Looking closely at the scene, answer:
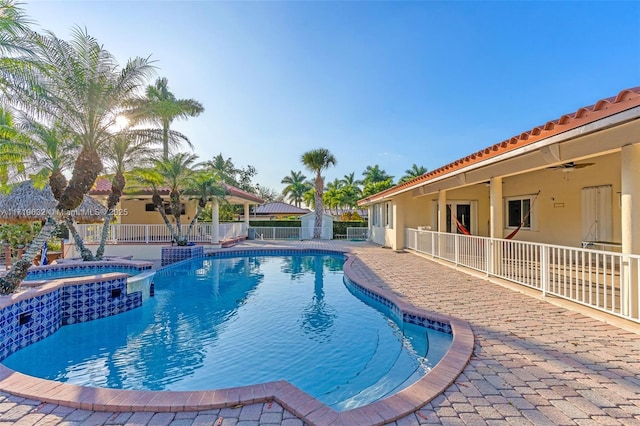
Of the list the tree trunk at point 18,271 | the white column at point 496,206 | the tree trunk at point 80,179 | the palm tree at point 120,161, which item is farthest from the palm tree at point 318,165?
the tree trunk at point 18,271

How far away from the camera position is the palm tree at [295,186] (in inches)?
1999

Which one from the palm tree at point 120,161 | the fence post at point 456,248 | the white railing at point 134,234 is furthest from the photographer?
the white railing at point 134,234

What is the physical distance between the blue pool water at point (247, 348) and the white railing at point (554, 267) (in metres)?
2.88

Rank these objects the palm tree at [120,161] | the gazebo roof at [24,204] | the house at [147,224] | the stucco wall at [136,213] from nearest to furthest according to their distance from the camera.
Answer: the palm tree at [120,161]
the gazebo roof at [24,204]
the house at [147,224]
the stucco wall at [136,213]

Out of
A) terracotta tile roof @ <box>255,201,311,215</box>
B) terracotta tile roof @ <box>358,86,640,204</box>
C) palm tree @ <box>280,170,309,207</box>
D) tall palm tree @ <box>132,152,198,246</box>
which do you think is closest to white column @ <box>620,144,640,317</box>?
terracotta tile roof @ <box>358,86,640,204</box>

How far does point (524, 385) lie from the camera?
11.0 ft

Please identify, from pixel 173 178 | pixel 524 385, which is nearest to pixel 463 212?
pixel 524 385

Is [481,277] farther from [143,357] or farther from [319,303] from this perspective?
[143,357]

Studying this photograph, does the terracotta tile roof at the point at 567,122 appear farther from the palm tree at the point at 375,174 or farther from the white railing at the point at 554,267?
the palm tree at the point at 375,174

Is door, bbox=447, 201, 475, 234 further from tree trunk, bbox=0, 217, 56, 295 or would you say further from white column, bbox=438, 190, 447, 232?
tree trunk, bbox=0, 217, 56, 295

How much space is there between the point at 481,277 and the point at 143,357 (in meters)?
8.71

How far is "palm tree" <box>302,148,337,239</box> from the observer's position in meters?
26.5

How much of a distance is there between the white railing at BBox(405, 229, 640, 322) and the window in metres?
2.30

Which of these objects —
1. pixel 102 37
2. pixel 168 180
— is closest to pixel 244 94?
pixel 168 180
